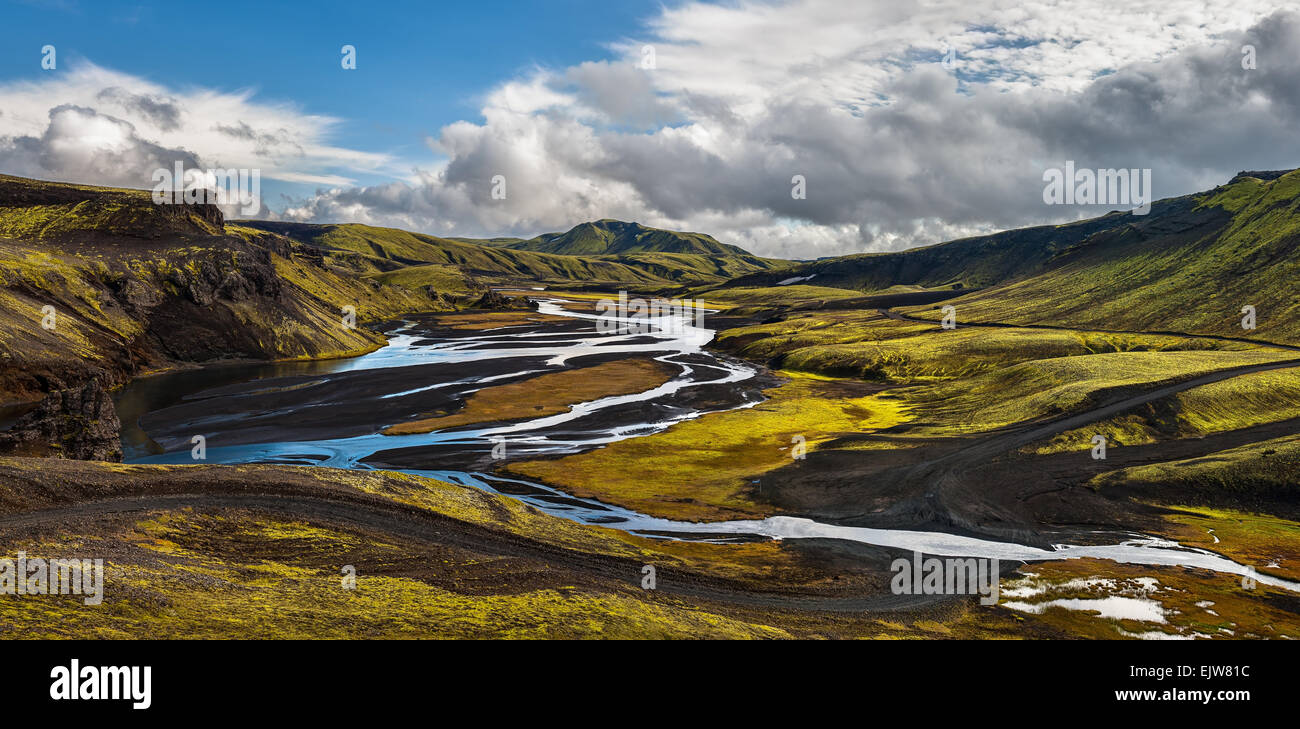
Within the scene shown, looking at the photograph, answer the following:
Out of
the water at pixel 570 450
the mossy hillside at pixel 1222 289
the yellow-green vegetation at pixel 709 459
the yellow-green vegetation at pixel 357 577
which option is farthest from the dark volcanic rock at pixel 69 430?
the mossy hillside at pixel 1222 289

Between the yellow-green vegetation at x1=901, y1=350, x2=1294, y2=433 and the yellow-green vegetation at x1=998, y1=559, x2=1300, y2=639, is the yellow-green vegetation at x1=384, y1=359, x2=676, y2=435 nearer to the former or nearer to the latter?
the yellow-green vegetation at x1=901, y1=350, x2=1294, y2=433

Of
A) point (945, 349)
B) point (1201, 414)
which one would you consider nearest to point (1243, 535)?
point (1201, 414)

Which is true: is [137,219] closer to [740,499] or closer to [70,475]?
[70,475]

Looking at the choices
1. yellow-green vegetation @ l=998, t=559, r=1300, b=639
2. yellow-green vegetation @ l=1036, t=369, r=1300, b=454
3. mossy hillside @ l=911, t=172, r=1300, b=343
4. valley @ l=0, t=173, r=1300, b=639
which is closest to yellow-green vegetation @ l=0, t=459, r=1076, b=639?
valley @ l=0, t=173, r=1300, b=639

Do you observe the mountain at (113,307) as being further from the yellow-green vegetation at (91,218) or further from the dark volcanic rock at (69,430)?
the yellow-green vegetation at (91,218)

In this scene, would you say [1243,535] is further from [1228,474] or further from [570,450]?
[570,450]

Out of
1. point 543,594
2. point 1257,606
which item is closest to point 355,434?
point 543,594
